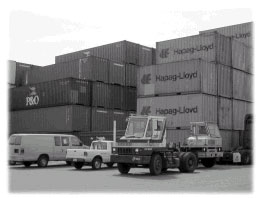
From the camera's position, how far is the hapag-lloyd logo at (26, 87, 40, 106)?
3238cm

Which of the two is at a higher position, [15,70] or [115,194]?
[15,70]

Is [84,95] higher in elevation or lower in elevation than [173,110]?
higher

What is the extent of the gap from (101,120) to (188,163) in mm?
13871

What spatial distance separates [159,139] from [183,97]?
835cm

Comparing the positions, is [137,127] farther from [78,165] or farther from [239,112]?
[239,112]

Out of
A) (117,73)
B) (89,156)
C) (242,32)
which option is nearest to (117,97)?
(117,73)

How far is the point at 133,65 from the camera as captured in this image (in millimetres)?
34031

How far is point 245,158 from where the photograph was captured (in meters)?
22.4

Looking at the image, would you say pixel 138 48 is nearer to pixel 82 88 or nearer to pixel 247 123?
pixel 82 88

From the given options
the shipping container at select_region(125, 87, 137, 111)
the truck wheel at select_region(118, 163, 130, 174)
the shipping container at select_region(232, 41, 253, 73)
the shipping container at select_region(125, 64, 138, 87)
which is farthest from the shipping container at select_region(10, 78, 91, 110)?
the truck wheel at select_region(118, 163, 130, 174)

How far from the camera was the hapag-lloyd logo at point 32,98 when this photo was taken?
32375mm

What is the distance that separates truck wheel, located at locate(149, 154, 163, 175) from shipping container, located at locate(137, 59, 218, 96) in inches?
325

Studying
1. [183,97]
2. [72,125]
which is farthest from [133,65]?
[183,97]

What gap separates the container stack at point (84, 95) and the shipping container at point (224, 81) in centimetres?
777
